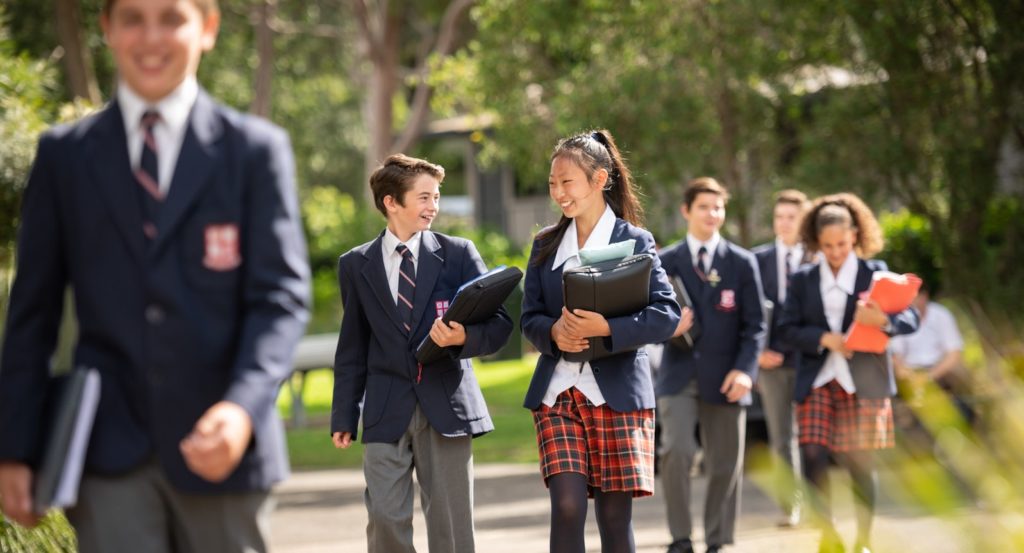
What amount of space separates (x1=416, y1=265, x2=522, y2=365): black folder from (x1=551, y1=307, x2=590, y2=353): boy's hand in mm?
273

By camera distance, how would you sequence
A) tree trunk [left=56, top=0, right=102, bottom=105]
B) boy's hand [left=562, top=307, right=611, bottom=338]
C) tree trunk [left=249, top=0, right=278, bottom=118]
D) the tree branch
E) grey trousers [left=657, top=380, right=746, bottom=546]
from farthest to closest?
the tree branch
tree trunk [left=249, top=0, right=278, bottom=118]
tree trunk [left=56, top=0, right=102, bottom=105]
grey trousers [left=657, top=380, right=746, bottom=546]
boy's hand [left=562, top=307, right=611, bottom=338]

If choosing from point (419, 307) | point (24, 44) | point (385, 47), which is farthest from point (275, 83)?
point (419, 307)

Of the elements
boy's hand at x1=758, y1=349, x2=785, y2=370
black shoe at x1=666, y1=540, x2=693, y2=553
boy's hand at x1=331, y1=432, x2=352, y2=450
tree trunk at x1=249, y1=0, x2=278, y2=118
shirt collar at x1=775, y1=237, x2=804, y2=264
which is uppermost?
tree trunk at x1=249, y1=0, x2=278, y2=118

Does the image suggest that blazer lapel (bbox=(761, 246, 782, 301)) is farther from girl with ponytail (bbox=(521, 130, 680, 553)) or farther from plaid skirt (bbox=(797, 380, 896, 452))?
girl with ponytail (bbox=(521, 130, 680, 553))

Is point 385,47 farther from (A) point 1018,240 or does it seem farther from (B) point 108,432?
(B) point 108,432

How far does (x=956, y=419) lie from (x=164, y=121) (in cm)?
235

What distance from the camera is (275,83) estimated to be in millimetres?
39219

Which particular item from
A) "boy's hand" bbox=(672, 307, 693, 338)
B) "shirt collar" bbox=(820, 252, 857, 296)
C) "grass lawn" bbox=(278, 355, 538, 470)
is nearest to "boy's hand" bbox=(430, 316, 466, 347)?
"boy's hand" bbox=(672, 307, 693, 338)

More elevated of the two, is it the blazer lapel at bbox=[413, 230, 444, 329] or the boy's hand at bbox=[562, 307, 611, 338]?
the blazer lapel at bbox=[413, 230, 444, 329]

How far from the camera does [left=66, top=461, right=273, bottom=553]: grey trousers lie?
4.02m

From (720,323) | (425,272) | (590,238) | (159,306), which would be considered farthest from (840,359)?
(159,306)

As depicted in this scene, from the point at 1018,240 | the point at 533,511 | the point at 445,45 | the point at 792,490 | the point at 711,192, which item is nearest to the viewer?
the point at 792,490

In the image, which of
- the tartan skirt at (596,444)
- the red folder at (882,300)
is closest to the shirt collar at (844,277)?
the red folder at (882,300)

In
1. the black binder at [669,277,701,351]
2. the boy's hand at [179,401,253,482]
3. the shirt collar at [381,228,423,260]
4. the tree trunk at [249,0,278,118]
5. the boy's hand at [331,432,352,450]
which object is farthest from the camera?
the tree trunk at [249,0,278,118]
